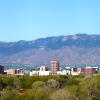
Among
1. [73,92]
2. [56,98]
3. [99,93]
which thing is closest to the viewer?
[56,98]

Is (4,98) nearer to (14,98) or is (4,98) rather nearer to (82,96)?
(14,98)

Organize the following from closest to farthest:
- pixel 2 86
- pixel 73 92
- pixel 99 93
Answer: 1. pixel 73 92
2. pixel 99 93
3. pixel 2 86

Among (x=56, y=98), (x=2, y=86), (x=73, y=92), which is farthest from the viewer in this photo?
(x=2, y=86)

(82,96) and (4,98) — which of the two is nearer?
(4,98)

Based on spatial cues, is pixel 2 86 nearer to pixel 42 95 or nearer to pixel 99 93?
pixel 99 93

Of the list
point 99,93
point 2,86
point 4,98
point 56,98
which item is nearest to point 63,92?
point 56,98

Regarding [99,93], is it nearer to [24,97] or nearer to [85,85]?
[85,85]

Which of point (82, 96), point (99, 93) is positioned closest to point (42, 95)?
point (82, 96)

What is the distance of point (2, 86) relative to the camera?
347 ft

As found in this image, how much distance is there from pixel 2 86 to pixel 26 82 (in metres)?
8.01

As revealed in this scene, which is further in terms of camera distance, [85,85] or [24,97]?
[85,85]

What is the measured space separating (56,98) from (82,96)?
7321 mm

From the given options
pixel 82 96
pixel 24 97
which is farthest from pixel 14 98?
pixel 82 96

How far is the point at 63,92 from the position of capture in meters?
58.2
